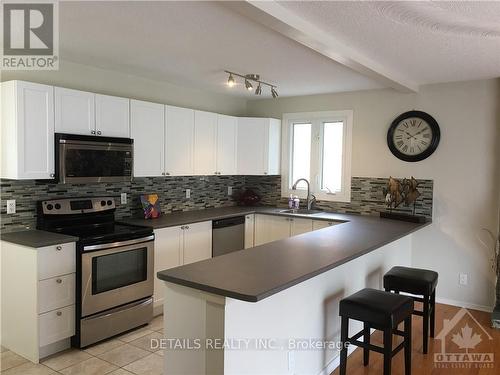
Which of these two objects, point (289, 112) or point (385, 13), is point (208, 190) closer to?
point (289, 112)

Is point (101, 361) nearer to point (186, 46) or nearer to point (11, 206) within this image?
point (11, 206)

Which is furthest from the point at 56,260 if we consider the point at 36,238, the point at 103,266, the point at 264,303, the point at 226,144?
the point at 226,144

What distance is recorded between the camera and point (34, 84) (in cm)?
310

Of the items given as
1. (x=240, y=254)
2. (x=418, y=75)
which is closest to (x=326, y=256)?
(x=240, y=254)

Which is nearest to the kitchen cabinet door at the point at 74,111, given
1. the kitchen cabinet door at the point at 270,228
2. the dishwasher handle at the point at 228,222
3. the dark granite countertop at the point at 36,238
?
the dark granite countertop at the point at 36,238

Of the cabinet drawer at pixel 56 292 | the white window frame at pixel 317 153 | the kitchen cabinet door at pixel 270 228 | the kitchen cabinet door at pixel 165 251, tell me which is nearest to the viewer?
the cabinet drawer at pixel 56 292

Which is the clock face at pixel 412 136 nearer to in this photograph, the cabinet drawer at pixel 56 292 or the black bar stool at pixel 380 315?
the black bar stool at pixel 380 315

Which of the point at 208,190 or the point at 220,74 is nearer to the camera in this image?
the point at 220,74

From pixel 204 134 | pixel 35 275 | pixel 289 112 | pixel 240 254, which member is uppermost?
pixel 289 112

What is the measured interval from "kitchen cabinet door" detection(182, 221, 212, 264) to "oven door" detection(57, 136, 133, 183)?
0.82 m

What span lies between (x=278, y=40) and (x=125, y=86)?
189 cm

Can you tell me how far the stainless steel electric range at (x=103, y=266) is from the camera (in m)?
3.15

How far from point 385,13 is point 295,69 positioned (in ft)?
4.84

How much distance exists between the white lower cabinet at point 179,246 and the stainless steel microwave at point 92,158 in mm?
659
